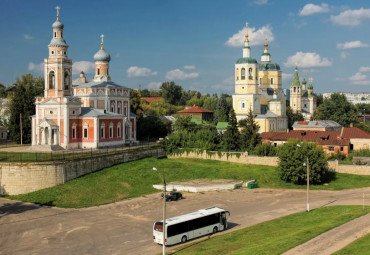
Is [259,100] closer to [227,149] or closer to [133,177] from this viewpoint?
[227,149]

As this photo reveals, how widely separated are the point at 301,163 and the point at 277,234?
19.5 m

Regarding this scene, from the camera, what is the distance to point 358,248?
21094 millimetres

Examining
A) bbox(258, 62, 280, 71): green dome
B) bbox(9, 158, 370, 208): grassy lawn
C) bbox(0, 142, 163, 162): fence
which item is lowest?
bbox(9, 158, 370, 208): grassy lawn

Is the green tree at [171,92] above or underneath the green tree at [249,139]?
above

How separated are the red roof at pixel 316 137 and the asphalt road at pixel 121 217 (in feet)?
51.8

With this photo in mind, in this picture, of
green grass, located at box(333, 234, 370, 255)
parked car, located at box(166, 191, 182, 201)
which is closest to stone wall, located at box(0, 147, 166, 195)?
parked car, located at box(166, 191, 182, 201)

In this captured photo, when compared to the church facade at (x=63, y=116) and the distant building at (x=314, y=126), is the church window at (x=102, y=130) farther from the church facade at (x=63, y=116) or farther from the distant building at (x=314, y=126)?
the distant building at (x=314, y=126)

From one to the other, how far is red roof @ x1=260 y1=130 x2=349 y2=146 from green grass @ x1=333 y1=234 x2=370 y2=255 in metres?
36.0

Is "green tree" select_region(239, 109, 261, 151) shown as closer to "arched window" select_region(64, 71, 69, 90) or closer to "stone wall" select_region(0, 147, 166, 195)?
"arched window" select_region(64, 71, 69, 90)

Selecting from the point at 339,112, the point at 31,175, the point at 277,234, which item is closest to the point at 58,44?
the point at 31,175

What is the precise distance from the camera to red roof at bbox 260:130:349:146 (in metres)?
57.6

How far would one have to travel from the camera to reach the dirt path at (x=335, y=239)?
2165 cm

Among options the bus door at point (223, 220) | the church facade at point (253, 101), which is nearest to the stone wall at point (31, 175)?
the bus door at point (223, 220)

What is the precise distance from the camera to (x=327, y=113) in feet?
304
